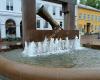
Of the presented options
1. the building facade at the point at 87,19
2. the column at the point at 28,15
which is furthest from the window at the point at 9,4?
the column at the point at 28,15

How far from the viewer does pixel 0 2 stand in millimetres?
32250

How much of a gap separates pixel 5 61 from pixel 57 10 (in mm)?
39451

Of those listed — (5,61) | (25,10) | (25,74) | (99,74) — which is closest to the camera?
(99,74)

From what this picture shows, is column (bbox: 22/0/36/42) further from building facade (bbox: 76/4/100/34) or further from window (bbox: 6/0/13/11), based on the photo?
building facade (bbox: 76/4/100/34)

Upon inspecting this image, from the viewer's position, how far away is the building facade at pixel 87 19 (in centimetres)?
5109

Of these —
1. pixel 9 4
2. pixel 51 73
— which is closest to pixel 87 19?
pixel 9 4

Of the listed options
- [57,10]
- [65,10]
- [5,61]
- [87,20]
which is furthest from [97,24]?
[5,61]

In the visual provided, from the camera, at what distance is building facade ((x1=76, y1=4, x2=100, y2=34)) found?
168ft

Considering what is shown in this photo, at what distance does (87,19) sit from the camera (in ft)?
182

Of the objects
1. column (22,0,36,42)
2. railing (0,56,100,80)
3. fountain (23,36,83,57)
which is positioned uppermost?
column (22,0,36,42)

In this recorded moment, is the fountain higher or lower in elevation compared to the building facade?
lower

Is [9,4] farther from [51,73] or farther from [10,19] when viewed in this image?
[51,73]

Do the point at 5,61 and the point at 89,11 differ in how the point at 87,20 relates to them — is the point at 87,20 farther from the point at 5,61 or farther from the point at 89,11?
the point at 5,61

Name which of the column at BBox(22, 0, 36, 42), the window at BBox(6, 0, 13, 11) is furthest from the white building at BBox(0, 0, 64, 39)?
the column at BBox(22, 0, 36, 42)
